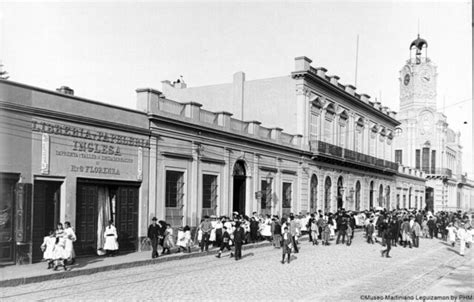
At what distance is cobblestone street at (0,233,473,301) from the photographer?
442 inches

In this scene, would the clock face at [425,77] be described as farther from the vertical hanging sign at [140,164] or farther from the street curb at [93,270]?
the vertical hanging sign at [140,164]

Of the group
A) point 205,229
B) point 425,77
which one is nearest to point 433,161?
point 425,77

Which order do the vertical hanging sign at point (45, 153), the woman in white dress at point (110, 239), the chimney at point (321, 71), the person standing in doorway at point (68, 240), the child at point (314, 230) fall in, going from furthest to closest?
the chimney at point (321, 71) < the child at point (314, 230) < the woman in white dress at point (110, 239) < the vertical hanging sign at point (45, 153) < the person standing in doorway at point (68, 240)

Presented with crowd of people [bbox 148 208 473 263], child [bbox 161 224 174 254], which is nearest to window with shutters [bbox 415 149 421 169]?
crowd of people [bbox 148 208 473 263]

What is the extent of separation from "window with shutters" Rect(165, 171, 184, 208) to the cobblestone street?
329cm

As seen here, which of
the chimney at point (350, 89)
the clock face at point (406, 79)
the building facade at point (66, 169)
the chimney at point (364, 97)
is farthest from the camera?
the clock face at point (406, 79)

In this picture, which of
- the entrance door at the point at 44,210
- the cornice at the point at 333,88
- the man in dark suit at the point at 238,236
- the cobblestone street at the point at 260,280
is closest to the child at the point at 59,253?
the cobblestone street at the point at 260,280

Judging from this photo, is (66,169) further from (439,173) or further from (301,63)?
(439,173)

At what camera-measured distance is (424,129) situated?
61.3 meters

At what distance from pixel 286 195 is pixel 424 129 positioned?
120 feet

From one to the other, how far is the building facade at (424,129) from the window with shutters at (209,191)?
43168 millimetres

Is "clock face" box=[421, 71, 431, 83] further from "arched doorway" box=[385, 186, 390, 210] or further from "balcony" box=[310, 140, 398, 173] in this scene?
"arched doorway" box=[385, 186, 390, 210]

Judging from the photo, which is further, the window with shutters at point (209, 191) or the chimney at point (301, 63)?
the chimney at point (301, 63)

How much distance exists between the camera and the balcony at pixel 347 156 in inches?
1309
